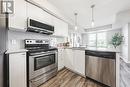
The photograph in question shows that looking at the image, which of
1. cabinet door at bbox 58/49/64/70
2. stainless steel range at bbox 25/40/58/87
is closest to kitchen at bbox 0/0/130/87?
stainless steel range at bbox 25/40/58/87

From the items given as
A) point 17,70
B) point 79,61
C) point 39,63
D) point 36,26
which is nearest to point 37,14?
point 36,26

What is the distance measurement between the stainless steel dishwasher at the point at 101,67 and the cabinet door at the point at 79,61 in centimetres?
19

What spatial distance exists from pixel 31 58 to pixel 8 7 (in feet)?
4.09

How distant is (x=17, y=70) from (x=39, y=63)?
0.73 meters

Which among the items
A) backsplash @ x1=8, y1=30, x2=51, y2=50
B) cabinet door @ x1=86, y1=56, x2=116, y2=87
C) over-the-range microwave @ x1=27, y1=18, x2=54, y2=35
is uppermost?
over-the-range microwave @ x1=27, y1=18, x2=54, y2=35

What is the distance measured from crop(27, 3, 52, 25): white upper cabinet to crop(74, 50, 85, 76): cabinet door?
159 centimetres

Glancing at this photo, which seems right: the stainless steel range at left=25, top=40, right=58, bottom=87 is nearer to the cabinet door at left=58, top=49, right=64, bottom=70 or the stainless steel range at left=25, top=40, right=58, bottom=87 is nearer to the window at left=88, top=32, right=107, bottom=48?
the cabinet door at left=58, top=49, right=64, bottom=70

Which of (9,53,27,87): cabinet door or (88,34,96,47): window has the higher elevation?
(88,34,96,47): window

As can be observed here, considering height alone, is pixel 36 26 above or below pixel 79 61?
above

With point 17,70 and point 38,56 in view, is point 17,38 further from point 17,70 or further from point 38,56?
point 17,70

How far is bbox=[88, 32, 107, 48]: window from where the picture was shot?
857cm

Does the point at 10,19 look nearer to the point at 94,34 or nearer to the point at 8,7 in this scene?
the point at 8,7

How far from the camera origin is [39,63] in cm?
258

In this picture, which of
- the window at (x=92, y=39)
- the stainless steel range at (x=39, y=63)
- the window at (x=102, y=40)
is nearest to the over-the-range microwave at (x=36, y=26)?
the stainless steel range at (x=39, y=63)
